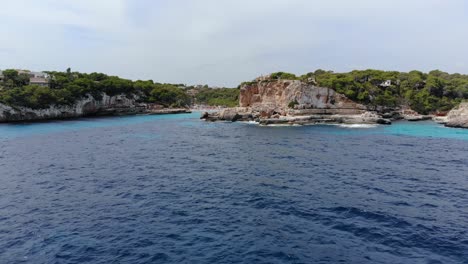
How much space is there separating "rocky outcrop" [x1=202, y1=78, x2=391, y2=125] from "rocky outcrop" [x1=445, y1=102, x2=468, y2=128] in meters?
13.6

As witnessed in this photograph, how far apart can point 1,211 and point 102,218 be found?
25.3 ft

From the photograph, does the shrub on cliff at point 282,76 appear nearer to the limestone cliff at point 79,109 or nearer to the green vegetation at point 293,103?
the green vegetation at point 293,103

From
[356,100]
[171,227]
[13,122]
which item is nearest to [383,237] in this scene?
[171,227]

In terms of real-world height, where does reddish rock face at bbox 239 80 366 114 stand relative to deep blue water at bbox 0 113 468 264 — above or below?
above

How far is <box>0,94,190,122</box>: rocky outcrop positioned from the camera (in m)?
88.1

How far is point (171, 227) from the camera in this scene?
66.4ft

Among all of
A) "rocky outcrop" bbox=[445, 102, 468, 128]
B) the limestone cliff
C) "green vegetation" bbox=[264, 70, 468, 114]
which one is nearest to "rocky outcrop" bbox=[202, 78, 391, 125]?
"green vegetation" bbox=[264, 70, 468, 114]

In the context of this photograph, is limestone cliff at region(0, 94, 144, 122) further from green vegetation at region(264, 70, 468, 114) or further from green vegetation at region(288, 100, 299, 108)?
green vegetation at region(288, 100, 299, 108)

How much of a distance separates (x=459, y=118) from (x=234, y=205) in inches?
2973

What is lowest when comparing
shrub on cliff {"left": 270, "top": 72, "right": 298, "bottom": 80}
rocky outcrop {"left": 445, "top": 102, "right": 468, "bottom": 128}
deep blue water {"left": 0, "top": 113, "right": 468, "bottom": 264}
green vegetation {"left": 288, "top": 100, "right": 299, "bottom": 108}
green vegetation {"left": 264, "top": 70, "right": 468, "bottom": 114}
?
deep blue water {"left": 0, "top": 113, "right": 468, "bottom": 264}

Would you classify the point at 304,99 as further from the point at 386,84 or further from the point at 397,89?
the point at 397,89

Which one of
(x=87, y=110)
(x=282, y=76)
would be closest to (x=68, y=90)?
(x=87, y=110)

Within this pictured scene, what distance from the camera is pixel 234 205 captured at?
24125 mm

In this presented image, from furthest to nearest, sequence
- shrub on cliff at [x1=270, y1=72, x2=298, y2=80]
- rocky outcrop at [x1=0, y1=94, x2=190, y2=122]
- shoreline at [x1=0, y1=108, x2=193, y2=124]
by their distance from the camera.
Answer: shrub on cliff at [x1=270, y1=72, x2=298, y2=80]
shoreline at [x1=0, y1=108, x2=193, y2=124]
rocky outcrop at [x1=0, y1=94, x2=190, y2=122]
